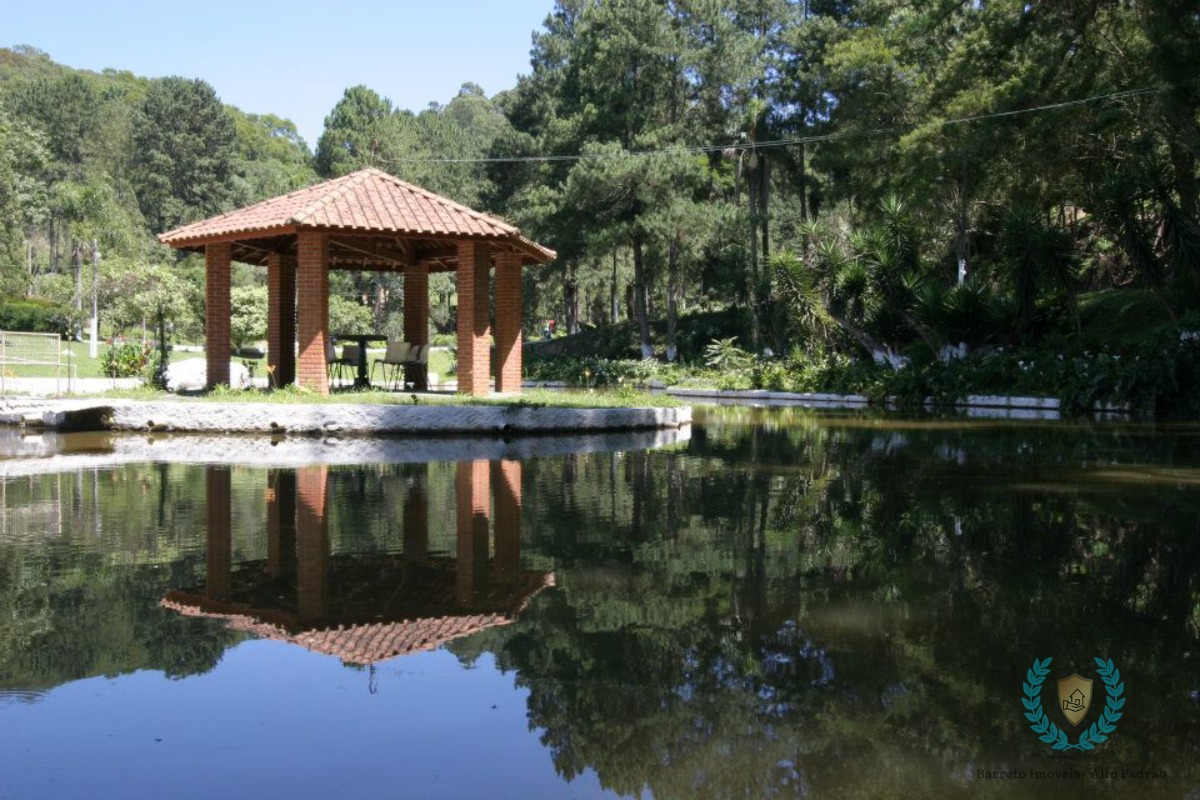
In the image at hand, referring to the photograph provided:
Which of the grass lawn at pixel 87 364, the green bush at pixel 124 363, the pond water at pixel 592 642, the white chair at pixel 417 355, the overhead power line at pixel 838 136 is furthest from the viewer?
the grass lawn at pixel 87 364

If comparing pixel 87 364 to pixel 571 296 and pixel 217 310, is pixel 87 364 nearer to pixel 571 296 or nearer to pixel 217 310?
pixel 217 310

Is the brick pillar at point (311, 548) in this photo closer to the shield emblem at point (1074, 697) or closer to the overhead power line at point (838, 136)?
the shield emblem at point (1074, 697)

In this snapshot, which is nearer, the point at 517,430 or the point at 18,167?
the point at 517,430

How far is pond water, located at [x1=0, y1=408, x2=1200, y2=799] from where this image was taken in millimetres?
3633

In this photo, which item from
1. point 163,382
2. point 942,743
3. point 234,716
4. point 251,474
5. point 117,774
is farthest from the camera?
point 163,382

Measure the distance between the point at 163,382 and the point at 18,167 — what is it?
4624 centimetres

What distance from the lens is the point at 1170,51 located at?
21.1 metres

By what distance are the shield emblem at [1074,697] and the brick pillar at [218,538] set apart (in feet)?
14.2

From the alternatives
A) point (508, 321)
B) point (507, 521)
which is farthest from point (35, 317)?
point (507, 521)

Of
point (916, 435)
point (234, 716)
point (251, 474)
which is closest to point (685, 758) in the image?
point (234, 716)

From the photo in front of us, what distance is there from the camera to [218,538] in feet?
24.9

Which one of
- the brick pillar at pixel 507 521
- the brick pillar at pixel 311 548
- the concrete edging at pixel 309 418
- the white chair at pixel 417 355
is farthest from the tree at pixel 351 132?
the brick pillar at pixel 311 548

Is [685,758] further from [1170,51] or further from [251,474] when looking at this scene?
[1170,51]

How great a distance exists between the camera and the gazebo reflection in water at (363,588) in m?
5.22
